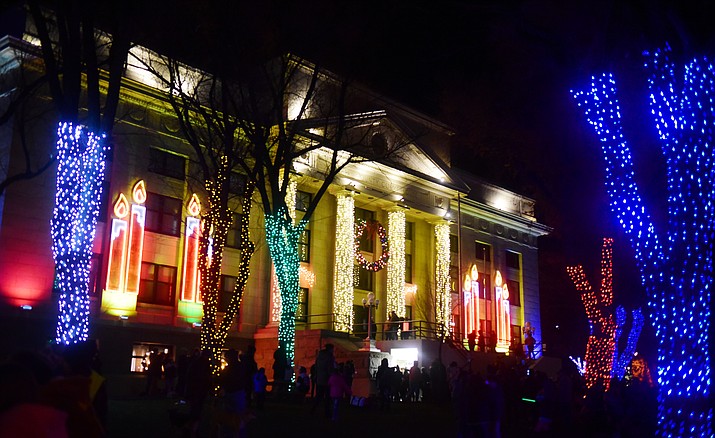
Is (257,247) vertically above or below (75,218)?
above

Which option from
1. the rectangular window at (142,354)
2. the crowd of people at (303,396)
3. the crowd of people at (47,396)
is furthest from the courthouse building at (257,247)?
the crowd of people at (47,396)

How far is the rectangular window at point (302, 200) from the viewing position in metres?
38.1

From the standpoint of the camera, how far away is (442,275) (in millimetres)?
43000

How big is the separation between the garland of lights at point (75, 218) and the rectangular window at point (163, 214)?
1577cm

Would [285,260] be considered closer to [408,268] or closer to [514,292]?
[408,268]

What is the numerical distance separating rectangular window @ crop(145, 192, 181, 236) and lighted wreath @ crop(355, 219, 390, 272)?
11.0 meters

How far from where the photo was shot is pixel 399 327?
36750mm

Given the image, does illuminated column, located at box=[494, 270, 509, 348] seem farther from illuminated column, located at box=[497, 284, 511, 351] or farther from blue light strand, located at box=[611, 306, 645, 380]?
blue light strand, located at box=[611, 306, 645, 380]

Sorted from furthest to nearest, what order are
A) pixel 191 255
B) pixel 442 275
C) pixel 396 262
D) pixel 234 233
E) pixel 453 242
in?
1. pixel 453 242
2. pixel 442 275
3. pixel 396 262
4. pixel 234 233
5. pixel 191 255

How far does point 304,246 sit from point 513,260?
2061 cm

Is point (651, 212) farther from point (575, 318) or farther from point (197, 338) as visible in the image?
point (575, 318)

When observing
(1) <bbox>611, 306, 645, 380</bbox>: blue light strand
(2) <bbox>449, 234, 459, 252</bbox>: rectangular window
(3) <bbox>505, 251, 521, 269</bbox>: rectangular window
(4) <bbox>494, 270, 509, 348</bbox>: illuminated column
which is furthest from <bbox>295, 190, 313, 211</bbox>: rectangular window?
(3) <bbox>505, 251, 521, 269</bbox>: rectangular window

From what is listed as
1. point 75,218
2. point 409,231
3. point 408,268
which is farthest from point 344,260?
point 75,218

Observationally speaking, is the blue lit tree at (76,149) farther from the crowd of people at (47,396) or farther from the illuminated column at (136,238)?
the illuminated column at (136,238)
